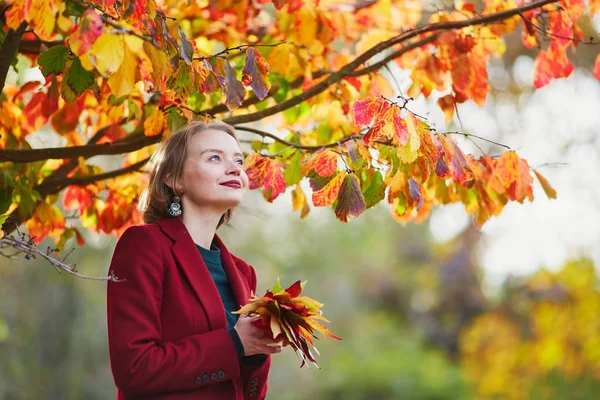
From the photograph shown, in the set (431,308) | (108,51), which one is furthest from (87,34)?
(431,308)

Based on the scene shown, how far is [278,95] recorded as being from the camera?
2943 millimetres

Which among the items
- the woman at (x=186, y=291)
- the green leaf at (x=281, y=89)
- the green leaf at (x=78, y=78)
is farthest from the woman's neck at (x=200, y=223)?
the green leaf at (x=281, y=89)

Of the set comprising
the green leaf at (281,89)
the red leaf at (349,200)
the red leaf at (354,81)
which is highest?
the green leaf at (281,89)

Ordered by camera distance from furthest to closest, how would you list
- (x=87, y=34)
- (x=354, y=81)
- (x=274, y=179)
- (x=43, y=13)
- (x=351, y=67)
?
1. (x=354, y=81)
2. (x=351, y=67)
3. (x=274, y=179)
4. (x=43, y=13)
5. (x=87, y=34)

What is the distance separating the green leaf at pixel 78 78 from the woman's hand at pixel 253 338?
76 cm

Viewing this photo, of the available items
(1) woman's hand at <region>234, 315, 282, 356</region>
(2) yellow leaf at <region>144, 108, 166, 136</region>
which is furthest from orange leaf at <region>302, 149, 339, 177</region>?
(2) yellow leaf at <region>144, 108, 166, 136</region>

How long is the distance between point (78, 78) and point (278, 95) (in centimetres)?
102

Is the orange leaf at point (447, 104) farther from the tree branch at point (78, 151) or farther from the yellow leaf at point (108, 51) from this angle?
the yellow leaf at point (108, 51)

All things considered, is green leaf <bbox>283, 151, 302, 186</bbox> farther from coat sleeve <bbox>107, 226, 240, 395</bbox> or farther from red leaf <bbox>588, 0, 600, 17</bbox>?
red leaf <bbox>588, 0, 600, 17</bbox>

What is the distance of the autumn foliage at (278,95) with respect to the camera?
6.45 feet

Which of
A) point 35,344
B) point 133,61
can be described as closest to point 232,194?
point 133,61

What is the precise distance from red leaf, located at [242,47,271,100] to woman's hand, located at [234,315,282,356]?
622 mm

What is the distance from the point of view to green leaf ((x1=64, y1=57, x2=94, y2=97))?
80.7 inches

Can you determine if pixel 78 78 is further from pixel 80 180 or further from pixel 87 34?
pixel 80 180
